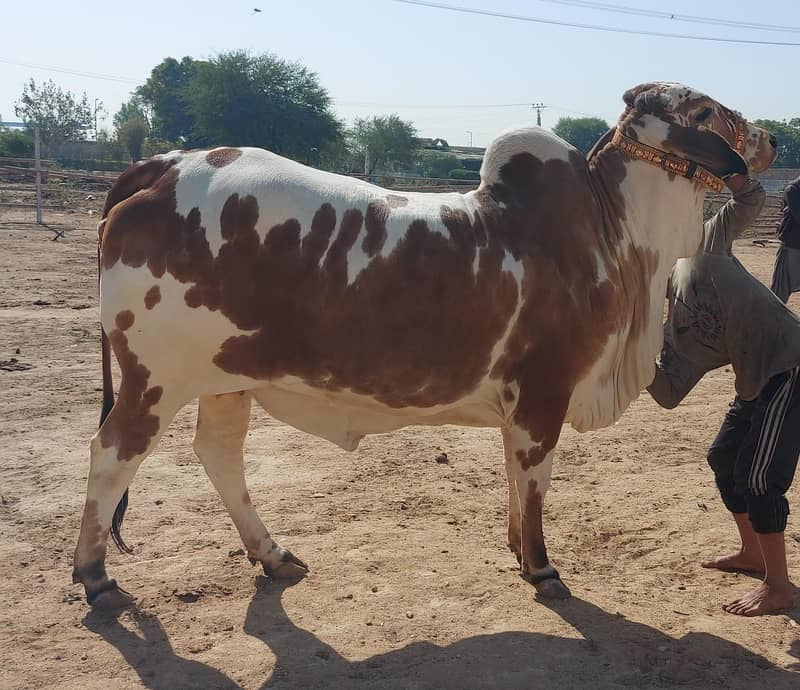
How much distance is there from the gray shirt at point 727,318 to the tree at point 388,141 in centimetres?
4594

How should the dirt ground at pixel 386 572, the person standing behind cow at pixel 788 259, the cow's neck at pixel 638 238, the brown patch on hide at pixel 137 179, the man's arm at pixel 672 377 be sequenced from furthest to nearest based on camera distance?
the person standing behind cow at pixel 788 259 → the man's arm at pixel 672 377 → the cow's neck at pixel 638 238 → the brown patch on hide at pixel 137 179 → the dirt ground at pixel 386 572

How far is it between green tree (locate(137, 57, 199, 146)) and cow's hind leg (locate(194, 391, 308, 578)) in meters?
46.1

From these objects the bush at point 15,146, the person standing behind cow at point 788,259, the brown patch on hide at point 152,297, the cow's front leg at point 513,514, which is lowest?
the cow's front leg at point 513,514

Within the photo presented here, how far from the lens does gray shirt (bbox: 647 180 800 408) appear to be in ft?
13.4

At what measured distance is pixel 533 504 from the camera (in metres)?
4.34

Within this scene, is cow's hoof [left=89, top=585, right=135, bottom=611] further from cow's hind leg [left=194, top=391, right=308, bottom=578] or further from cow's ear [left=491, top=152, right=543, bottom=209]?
cow's ear [left=491, top=152, right=543, bottom=209]

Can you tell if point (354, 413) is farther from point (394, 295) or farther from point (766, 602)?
point (766, 602)

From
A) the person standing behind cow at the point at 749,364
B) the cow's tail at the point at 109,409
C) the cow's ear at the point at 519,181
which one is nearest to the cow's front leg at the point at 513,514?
the person standing behind cow at the point at 749,364

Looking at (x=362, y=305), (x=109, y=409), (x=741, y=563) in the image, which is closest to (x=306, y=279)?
(x=362, y=305)

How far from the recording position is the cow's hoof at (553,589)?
4.27 metres

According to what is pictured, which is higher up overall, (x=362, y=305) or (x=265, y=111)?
(x=265, y=111)

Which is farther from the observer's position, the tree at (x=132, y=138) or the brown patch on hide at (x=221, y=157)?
the tree at (x=132, y=138)

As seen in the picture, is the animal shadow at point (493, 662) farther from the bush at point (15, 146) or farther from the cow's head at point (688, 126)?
the bush at point (15, 146)

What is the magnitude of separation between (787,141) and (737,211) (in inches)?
1826
